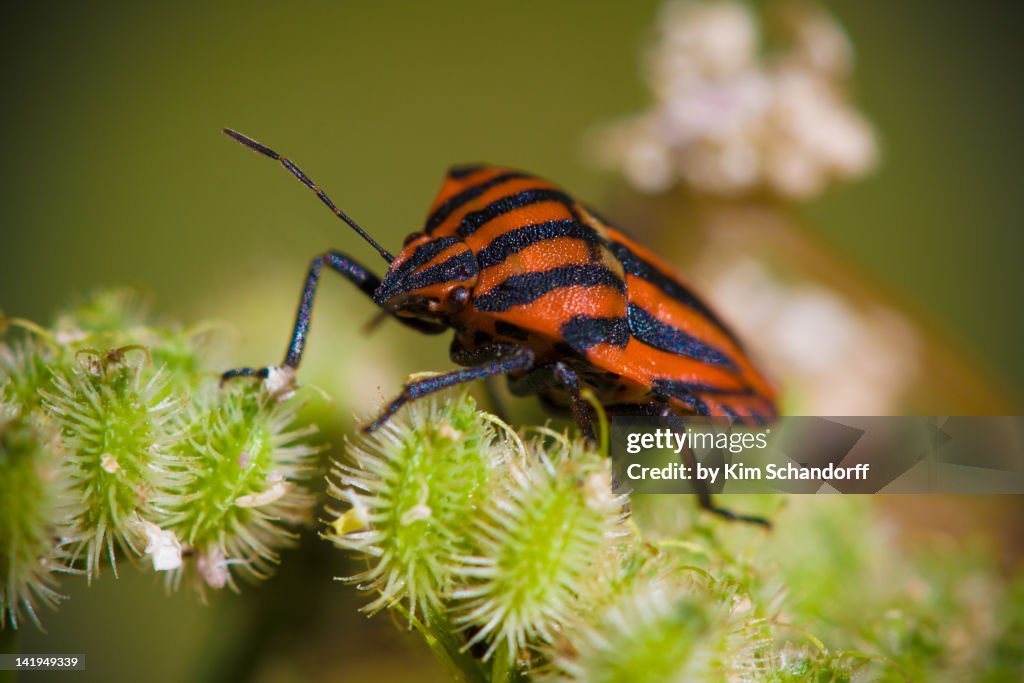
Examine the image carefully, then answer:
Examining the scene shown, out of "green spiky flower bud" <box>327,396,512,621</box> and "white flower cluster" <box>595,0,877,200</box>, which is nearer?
"green spiky flower bud" <box>327,396,512,621</box>

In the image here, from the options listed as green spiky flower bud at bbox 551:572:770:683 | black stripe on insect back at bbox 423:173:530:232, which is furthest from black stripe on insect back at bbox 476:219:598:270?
green spiky flower bud at bbox 551:572:770:683

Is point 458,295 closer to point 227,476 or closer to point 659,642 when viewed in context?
point 227,476

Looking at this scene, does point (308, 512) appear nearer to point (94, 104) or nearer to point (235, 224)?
point (235, 224)

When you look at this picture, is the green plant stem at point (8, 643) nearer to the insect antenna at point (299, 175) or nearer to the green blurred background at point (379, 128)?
the insect antenna at point (299, 175)

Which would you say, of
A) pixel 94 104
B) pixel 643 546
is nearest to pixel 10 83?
pixel 94 104

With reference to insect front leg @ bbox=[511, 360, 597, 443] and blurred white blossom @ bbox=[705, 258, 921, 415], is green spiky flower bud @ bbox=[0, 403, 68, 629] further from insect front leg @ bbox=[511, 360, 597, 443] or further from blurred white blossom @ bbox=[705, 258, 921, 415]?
blurred white blossom @ bbox=[705, 258, 921, 415]

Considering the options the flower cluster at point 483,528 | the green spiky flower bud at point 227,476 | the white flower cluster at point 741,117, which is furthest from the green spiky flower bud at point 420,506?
the white flower cluster at point 741,117

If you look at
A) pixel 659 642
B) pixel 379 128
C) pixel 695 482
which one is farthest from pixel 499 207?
pixel 379 128
